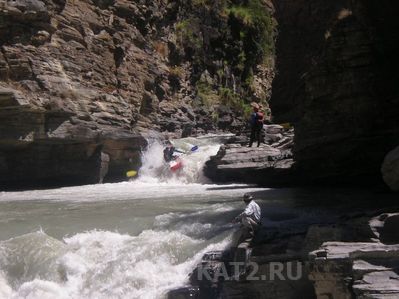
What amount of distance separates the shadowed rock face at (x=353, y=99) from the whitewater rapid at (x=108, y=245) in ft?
14.7

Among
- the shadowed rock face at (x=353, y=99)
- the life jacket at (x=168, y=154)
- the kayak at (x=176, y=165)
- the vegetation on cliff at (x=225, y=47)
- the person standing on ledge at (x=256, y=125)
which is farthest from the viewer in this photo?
the vegetation on cliff at (x=225, y=47)

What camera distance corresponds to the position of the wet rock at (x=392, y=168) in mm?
12766

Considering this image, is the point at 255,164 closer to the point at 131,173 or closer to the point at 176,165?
the point at 176,165

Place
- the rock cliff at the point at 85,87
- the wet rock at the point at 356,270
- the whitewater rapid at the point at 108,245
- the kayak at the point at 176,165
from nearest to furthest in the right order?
1. the wet rock at the point at 356,270
2. the whitewater rapid at the point at 108,245
3. the rock cliff at the point at 85,87
4. the kayak at the point at 176,165

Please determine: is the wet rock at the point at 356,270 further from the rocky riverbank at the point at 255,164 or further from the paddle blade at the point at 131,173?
the paddle blade at the point at 131,173

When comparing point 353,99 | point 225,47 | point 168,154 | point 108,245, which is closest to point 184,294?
point 108,245

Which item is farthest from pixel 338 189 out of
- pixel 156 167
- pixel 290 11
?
pixel 290 11

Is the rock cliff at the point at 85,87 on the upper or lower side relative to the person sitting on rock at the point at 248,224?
upper

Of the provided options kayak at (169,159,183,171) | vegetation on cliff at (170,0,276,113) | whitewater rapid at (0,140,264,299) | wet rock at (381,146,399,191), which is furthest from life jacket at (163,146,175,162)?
wet rock at (381,146,399,191)

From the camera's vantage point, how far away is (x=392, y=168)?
1293cm

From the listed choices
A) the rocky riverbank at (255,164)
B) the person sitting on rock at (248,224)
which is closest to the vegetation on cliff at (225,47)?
the rocky riverbank at (255,164)

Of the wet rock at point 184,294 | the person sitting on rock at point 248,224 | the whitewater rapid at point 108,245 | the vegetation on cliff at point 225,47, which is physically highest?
the vegetation on cliff at point 225,47

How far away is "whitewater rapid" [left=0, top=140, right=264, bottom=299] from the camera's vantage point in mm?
10227

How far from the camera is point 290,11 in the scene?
3534cm
